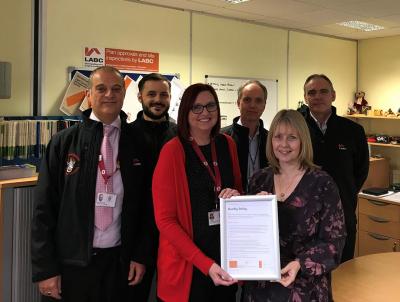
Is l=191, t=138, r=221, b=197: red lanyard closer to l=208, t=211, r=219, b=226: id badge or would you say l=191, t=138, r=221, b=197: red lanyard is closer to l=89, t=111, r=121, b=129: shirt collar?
l=208, t=211, r=219, b=226: id badge

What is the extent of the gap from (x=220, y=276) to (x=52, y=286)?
0.80m

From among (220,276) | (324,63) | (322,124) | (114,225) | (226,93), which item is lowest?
(220,276)

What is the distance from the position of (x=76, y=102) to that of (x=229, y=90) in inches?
73.6

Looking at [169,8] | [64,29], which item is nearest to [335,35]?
[169,8]

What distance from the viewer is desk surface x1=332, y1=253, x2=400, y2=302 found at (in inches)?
72.4

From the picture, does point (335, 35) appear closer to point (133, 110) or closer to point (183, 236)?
point (133, 110)

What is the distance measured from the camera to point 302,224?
5.17 feet

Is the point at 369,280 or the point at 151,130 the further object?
the point at 151,130

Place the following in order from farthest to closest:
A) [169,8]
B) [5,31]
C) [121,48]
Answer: [169,8] < [121,48] < [5,31]

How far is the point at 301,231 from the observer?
1.58 m

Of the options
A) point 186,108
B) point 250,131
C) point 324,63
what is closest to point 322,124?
point 250,131

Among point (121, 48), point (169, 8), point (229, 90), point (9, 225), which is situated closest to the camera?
point (9, 225)

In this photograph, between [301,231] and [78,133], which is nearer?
[301,231]

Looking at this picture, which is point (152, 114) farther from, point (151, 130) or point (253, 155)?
point (253, 155)
